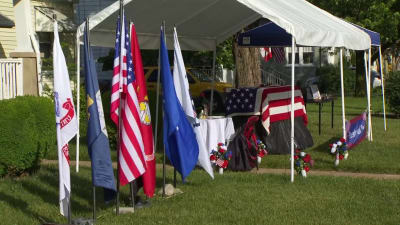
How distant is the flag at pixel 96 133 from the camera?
288 inches

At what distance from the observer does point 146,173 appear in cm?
818

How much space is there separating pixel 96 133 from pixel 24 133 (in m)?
3.35

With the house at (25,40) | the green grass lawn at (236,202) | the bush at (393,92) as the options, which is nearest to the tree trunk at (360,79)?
the bush at (393,92)

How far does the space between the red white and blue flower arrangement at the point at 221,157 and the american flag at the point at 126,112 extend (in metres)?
3.31

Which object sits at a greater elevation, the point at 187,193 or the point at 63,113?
the point at 63,113

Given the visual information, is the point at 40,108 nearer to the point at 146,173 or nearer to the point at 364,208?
the point at 146,173

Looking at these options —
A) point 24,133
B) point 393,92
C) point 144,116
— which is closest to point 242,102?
point 24,133

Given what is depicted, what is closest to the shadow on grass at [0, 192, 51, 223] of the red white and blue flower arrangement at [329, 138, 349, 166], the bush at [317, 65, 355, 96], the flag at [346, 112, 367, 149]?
the red white and blue flower arrangement at [329, 138, 349, 166]

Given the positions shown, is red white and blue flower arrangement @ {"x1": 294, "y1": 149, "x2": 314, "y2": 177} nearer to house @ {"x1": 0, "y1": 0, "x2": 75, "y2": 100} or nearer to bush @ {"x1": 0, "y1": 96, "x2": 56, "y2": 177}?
bush @ {"x1": 0, "y1": 96, "x2": 56, "y2": 177}

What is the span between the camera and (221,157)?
433 inches

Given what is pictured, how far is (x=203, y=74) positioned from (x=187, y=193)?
54.7 ft

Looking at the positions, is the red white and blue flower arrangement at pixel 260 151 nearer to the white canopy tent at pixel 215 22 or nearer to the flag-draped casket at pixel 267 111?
the flag-draped casket at pixel 267 111

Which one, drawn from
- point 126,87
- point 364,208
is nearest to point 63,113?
point 126,87

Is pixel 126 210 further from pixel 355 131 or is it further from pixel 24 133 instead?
pixel 355 131
